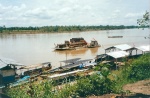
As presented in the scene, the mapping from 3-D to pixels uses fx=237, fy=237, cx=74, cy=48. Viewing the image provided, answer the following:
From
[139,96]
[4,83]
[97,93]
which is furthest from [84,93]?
[4,83]

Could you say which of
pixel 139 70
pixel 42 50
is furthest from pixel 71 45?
pixel 139 70

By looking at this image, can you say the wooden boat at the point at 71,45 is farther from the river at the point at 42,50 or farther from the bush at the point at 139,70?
the bush at the point at 139,70

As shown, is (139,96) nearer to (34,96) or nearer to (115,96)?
(115,96)

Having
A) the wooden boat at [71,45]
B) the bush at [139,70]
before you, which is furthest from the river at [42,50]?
the bush at [139,70]

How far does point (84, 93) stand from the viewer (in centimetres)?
823

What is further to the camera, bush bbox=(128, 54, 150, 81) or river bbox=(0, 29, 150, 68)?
river bbox=(0, 29, 150, 68)

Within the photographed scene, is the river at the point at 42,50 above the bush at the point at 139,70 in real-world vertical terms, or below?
below

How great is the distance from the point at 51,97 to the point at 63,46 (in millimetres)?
28688

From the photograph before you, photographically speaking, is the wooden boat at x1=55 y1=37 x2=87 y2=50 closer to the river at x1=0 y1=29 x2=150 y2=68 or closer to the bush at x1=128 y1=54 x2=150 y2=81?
the river at x1=0 y1=29 x2=150 y2=68

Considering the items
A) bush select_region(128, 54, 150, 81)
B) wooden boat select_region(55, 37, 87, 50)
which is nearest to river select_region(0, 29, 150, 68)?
wooden boat select_region(55, 37, 87, 50)

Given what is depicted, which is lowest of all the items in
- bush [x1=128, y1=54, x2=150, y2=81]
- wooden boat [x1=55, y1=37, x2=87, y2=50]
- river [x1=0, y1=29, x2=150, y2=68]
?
river [x1=0, y1=29, x2=150, y2=68]

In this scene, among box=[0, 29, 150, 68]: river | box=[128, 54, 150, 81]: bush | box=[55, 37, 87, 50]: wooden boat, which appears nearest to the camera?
box=[128, 54, 150, 81]: bush

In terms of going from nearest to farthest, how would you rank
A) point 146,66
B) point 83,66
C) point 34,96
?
point 34,96, point 146,66, point 83,66

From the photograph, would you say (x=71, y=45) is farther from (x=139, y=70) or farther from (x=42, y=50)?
(x=139, y=70)
